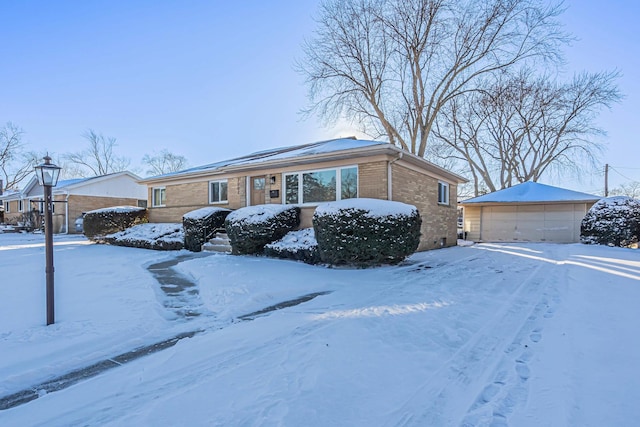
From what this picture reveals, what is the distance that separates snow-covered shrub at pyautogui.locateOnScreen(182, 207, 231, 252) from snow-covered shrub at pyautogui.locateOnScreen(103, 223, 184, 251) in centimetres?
67

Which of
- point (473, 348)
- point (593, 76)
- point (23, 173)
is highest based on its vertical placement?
point (593, 76)

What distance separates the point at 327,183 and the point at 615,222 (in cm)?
1155

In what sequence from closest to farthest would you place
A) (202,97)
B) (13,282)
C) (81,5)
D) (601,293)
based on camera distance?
1. (601,293)
2. (13,282)
3. (81,5)
4. (202,97)

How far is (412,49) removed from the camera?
18.2 m

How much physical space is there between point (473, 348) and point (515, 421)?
48.1 inches

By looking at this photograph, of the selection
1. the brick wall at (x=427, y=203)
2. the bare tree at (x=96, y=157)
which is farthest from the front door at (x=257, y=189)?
the bare tree at (x=96, y=157)

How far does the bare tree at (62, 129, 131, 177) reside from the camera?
42.9 metres

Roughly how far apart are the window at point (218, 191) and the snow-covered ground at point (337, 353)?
25.9 feet

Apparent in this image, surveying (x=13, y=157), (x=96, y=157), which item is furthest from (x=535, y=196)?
(x=13, y=157)

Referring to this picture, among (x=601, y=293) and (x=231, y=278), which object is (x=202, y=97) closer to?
(x=231, y=278)

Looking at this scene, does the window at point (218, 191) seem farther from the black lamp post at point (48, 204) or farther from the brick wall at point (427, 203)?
the black lamp post at point (48, 204)

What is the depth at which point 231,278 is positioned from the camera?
266 inches

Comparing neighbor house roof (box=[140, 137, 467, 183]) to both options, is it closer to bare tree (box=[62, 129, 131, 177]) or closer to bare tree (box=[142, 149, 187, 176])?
bare tree (box=[62, 129, 131, 177])

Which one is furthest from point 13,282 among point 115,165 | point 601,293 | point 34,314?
point 115,165
